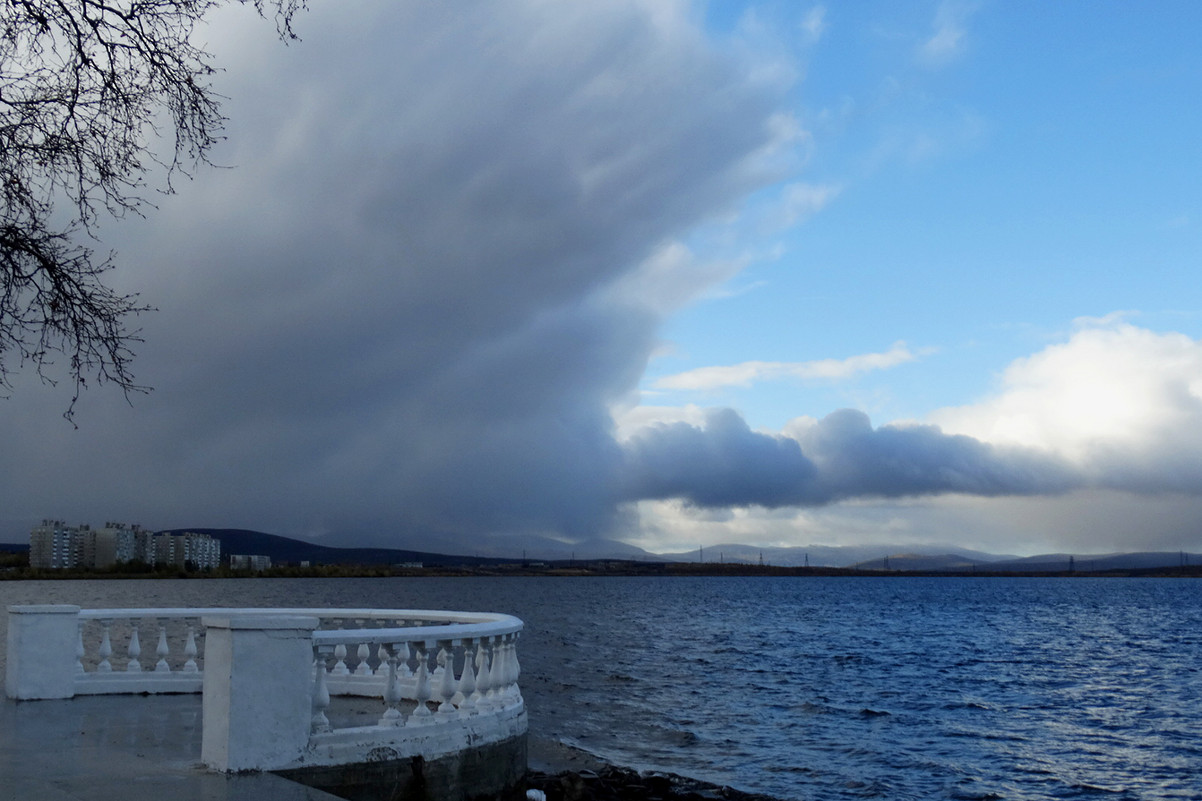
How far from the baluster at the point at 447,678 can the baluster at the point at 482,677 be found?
221 millimetres

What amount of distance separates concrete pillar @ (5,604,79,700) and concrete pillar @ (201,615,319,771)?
5018 millimetres

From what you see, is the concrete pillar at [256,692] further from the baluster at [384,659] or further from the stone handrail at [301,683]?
the baluster at [384,659]

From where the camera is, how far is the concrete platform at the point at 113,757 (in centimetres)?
693

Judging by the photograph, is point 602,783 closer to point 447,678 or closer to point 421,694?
point 447,678

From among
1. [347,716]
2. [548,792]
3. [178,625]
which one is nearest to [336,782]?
[347,716]

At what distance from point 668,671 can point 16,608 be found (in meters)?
33.1

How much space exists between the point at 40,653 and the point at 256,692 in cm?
568

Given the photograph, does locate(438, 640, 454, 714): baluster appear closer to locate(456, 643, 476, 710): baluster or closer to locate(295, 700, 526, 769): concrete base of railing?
locate(456, 643, 476, 710): baluster

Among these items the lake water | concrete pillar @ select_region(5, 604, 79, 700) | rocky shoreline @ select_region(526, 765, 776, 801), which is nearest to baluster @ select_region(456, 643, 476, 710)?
concrete pillar @ select_region(5, 604, 79, 700)

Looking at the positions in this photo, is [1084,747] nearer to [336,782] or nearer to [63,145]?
[336,782]

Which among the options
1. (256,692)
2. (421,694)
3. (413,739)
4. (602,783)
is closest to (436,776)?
(413,739)

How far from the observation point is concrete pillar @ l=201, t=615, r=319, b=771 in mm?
7406

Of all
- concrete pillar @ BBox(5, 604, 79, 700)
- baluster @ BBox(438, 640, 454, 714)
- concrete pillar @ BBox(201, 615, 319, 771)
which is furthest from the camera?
concrete pillar @ BBox(5, 604, 79, 700)

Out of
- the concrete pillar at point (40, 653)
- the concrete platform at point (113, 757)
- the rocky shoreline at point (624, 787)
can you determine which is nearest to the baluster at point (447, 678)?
the concrete platform at point (113, 757)
